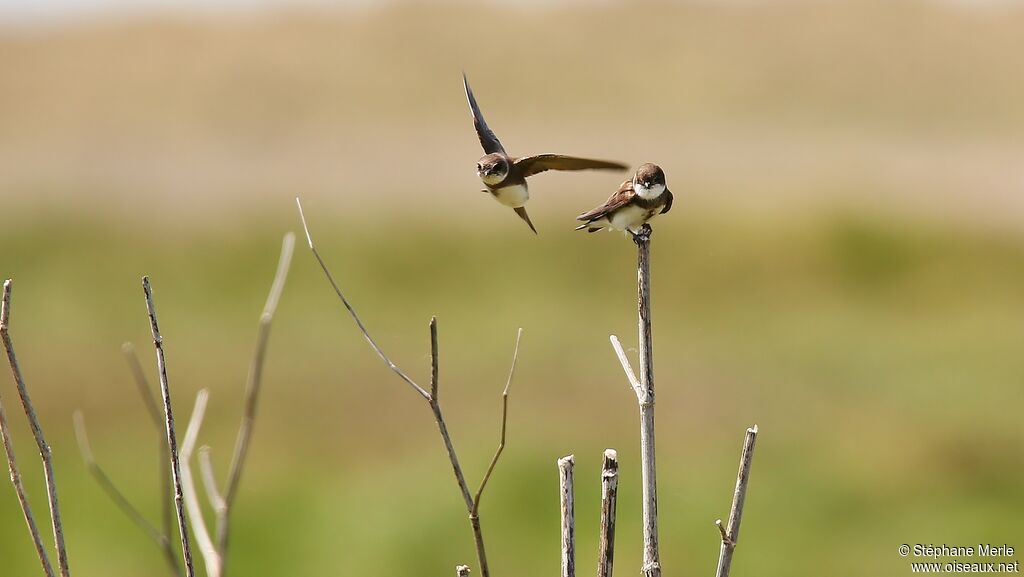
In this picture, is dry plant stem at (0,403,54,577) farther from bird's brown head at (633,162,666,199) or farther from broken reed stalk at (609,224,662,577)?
bird's brown head at (633,162,666,199)

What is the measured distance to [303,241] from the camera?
41.6 ft

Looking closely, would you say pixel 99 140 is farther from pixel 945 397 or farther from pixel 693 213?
pixel 945 397

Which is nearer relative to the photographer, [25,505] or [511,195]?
[511,195]

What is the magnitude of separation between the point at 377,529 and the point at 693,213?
6.76 m

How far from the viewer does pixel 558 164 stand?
1.39 metres

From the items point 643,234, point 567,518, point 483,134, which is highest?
point 483,134

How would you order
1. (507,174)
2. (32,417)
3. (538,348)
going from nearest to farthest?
(507,174), (32,417), (538,348)

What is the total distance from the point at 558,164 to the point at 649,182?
0.38 metres

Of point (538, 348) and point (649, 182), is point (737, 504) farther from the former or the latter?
point (538, 348)

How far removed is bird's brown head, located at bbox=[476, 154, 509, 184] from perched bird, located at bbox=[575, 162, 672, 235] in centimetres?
26

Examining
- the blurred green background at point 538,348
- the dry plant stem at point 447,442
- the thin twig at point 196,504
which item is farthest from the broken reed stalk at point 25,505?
the blurred green background at point 538,348

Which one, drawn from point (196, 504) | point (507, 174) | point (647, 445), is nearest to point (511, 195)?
point (507, 174)

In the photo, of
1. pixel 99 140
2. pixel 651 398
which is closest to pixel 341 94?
pixel 99 140

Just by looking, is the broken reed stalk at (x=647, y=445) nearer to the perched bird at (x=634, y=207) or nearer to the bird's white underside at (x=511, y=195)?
the perched bird at (x=634, y=207)
